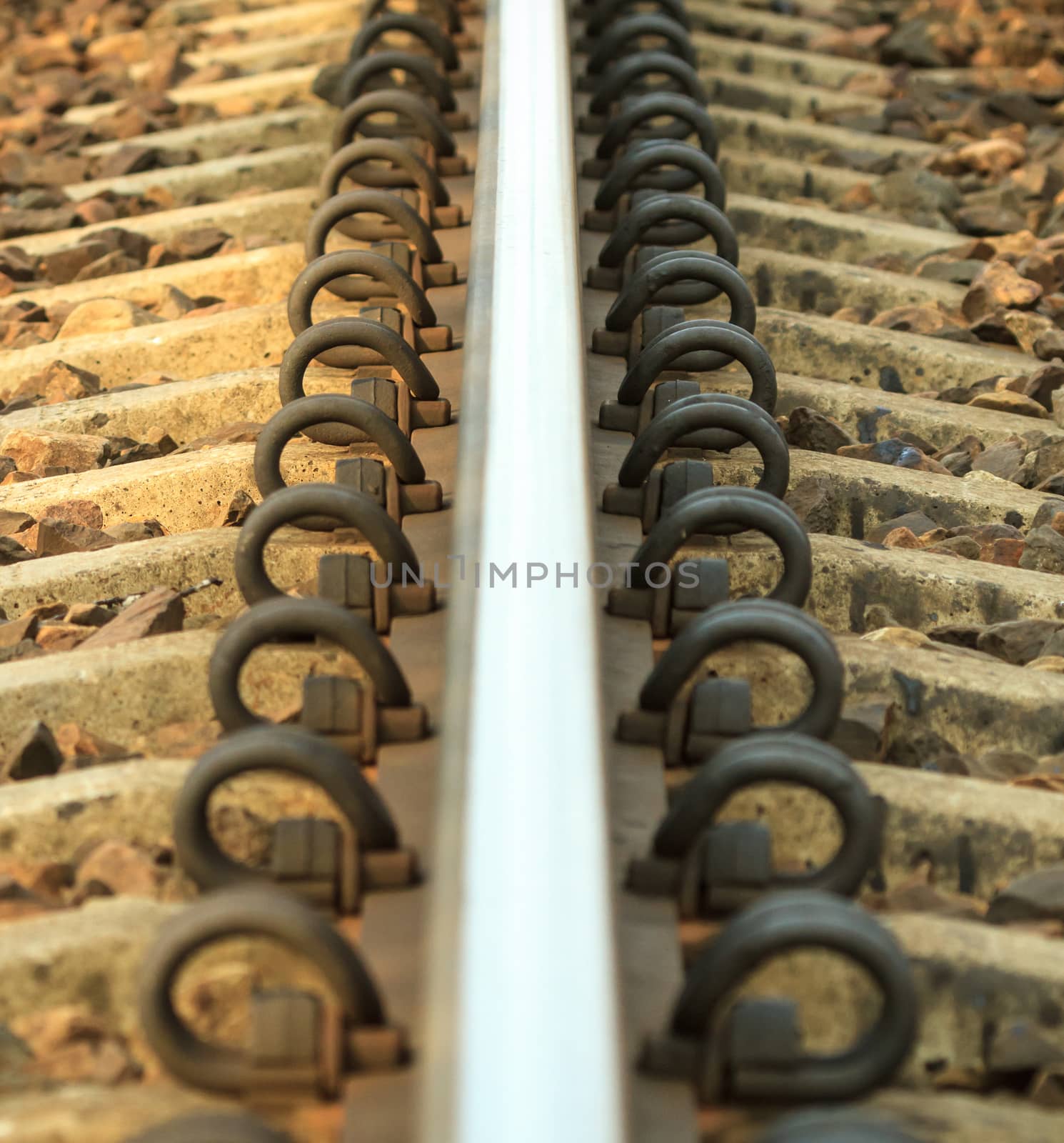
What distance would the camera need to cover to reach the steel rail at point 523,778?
4.44ft

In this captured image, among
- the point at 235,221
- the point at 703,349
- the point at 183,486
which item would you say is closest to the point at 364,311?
the point at 183,486

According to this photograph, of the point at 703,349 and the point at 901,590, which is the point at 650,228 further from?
the point at 901,590

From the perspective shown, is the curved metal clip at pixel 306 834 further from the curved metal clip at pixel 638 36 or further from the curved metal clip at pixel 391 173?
the curved metal clip at pixel 638 36

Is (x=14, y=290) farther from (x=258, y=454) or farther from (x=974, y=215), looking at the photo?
(x=974, y=215)

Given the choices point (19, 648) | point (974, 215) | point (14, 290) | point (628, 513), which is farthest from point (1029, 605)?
point (14, 290)

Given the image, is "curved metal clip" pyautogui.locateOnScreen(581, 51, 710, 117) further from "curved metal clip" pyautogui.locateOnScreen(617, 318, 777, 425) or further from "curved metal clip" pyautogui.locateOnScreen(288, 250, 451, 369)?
"curved metal clip" pyautogui.locateOnScreen(617, 318, 777, 425)

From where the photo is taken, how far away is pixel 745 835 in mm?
1895

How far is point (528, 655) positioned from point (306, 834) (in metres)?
0.29

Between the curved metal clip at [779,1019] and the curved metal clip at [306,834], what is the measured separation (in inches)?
14.4

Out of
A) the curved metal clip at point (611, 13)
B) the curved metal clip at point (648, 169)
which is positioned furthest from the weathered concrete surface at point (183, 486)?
the curved metal clip at point (611, 13)

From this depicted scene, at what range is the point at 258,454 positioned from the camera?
2475 millimetres

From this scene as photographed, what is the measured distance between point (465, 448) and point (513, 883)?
2.34ft

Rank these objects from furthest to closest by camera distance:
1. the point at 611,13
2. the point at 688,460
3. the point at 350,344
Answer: the point at 611,13 < the point at 350,344 < the point at 688,460

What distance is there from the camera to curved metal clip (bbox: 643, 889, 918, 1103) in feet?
5.32
